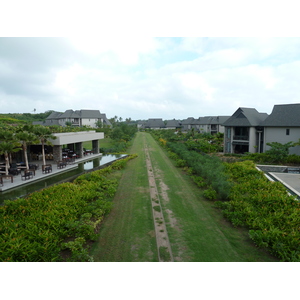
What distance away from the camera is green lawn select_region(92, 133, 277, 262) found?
7648 mm

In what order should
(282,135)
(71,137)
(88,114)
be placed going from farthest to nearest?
(88,114)
(282,135)
(71,137)

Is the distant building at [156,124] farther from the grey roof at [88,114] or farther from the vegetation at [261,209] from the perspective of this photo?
the vegetation at [261,209]

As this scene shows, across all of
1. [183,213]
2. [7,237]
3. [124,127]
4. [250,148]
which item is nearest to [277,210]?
[183,213]

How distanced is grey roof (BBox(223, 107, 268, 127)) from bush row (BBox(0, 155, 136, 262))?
959 inches

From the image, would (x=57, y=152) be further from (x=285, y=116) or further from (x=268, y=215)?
(x=285, y=116)

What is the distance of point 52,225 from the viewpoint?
870 centimetres

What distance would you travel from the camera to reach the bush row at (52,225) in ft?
23.1

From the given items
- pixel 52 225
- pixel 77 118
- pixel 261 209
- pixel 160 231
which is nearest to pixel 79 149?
pixel 52 225

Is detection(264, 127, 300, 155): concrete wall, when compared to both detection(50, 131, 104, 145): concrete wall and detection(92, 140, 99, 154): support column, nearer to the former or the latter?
detection(50, 131, 104, 145): concrete wall

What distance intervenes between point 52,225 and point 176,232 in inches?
193

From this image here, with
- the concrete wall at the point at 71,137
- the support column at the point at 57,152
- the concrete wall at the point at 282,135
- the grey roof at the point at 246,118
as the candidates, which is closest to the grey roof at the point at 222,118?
the grey roof at the point at 246,118

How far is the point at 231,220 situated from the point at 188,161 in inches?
511

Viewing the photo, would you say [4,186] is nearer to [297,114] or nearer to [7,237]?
[7,237]

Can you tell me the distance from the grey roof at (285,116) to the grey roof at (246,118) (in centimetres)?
164
